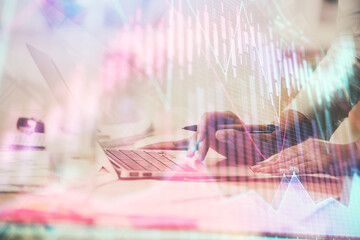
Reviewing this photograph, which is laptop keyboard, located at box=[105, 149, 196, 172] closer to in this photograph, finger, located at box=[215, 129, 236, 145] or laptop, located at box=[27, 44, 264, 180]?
laptop, located at box=[27, 44, 264, 180]

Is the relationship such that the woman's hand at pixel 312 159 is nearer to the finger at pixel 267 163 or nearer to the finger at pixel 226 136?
the finger at pixel 267 163

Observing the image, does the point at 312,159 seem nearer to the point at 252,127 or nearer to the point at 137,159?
the point at 252,127

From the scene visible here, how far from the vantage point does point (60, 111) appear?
3.06ft

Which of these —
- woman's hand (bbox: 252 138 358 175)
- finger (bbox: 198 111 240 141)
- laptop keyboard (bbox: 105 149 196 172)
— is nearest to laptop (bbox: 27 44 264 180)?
laptop keyboard (bbox: 105 149 196 172)

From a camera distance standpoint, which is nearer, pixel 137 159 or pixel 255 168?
pixel 137 159

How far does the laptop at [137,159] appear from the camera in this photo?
0.94 meters

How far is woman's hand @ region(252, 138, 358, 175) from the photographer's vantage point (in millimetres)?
1132

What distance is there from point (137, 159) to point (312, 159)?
2.47 feet

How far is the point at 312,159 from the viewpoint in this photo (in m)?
1.22

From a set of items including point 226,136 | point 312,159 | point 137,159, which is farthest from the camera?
point 312,159

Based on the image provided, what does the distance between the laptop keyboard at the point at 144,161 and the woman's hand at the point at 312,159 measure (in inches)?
12.8

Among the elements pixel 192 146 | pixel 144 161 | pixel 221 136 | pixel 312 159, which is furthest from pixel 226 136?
pixel 312 159

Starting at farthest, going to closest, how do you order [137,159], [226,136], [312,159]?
[312,159] → [226,136] → [137,159]

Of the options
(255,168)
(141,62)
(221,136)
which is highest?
(141,62)
